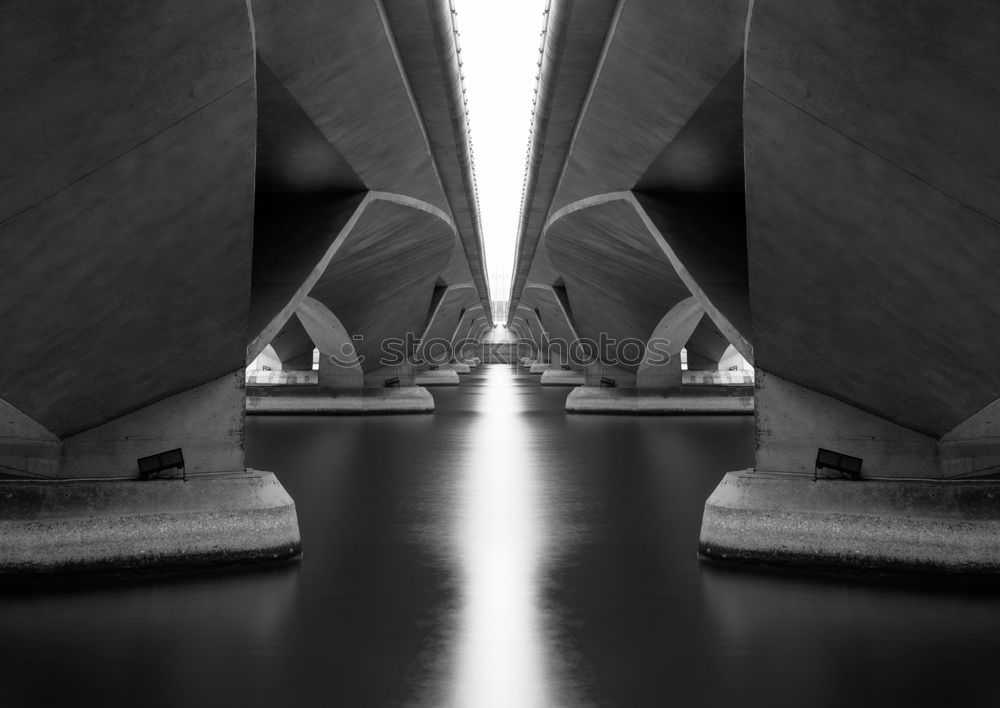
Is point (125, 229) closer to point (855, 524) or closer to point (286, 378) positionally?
point (855, 524)

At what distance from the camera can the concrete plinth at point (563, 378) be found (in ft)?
248

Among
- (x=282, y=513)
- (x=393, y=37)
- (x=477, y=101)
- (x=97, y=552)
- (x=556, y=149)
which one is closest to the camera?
(x=97, y=552)

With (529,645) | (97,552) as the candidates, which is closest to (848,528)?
(529,645)

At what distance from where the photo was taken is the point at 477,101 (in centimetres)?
2061

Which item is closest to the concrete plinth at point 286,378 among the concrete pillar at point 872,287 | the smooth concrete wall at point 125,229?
the smooth concrete wall at point 125,229

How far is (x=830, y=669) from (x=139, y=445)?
9.19 meters

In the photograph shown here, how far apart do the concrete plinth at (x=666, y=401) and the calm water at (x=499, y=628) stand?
2541 cm

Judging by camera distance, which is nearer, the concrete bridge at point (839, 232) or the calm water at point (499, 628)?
the calm water at point (499, 628)

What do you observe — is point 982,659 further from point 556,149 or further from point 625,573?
point 556,149

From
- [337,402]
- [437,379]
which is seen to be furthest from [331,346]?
[437,379]

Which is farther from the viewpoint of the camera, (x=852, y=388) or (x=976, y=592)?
(x=852, y=388)

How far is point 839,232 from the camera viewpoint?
11.0 meters

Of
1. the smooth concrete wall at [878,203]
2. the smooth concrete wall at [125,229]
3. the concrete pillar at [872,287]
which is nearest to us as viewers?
the smooth concrete wall at [878,203]

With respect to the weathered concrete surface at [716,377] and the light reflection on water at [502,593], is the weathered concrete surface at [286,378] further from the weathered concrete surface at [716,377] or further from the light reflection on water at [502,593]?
the light reflection on water at [502,593]
